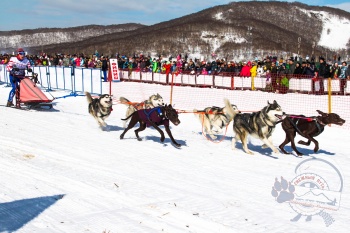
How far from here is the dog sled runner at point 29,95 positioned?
1108 centimetres

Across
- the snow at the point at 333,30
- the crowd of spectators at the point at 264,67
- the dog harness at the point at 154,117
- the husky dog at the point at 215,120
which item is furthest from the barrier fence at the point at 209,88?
the snow at the point at 333,30

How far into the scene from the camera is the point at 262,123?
7.02m

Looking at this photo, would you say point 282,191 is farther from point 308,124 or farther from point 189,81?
point 189,81

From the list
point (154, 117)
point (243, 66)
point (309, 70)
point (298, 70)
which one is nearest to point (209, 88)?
point (243, 66)

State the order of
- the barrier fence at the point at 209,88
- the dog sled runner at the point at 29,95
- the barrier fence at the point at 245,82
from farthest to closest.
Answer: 1. the barrier fence at the point at 245,82
2. the barrier fence at the point at 209,88
3. the dog sled runner at the point at 29,95

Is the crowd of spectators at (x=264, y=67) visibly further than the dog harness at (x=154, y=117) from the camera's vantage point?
Yes

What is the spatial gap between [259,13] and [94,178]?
117545 mm

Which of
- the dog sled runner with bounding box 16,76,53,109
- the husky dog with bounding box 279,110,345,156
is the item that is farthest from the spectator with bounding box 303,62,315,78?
the dog sled runner with bounding box 16,76,53,109

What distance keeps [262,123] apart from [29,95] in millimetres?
7251

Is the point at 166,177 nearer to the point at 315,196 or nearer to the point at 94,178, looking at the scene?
the point at 94,178

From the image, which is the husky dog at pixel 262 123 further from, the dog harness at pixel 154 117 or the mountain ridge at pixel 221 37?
the mountain ridge at pixel 221 37

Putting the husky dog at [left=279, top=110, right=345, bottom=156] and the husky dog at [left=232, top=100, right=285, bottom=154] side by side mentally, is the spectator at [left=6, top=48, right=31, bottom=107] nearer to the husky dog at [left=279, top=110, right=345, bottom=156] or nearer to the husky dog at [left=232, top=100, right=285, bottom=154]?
the husky dog at [left=232, top=100, right=285, bottom=154]

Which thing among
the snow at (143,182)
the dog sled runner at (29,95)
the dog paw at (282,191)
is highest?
the dog sled runner at (29,95)

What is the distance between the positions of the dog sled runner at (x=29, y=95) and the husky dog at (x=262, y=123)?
638cm
